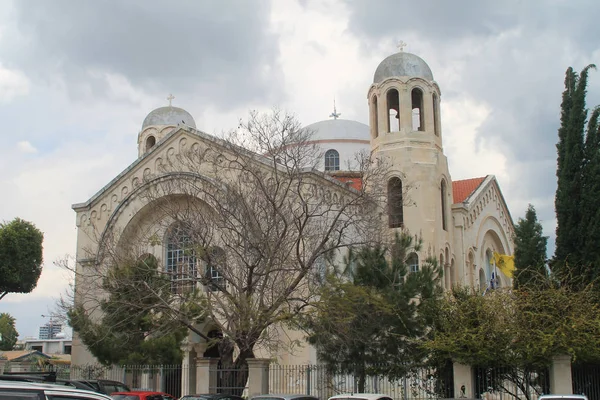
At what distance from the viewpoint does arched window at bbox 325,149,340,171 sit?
142 feet

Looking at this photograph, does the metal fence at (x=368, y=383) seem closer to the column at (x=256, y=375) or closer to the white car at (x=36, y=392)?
the column at (x=256, y=375)

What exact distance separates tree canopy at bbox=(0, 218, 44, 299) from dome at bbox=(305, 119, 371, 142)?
1729 cm

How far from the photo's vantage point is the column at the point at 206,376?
2377cm

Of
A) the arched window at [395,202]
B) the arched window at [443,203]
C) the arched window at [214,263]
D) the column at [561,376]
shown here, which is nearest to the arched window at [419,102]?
the arched window at [443,203]

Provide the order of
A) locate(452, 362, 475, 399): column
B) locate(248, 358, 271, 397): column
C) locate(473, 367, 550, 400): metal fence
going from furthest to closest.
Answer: locate(248, 358, 271, 397): column
locate(452, 362, 475, 399): column
locate(473, 367, 550, 400): metal fence

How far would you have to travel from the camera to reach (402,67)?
33.2m

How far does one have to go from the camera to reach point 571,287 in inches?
838

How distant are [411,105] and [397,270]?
41.0 feet

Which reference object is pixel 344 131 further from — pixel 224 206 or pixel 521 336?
pixel 521 336

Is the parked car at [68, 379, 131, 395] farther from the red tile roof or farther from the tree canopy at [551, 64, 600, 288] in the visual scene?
the red tile roof

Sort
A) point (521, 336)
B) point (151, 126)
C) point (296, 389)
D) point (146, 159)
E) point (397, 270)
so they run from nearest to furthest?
1. point (521, 336)
2. point (397, 270)
3. point (296, 389)
4. point (146, 159)
5. point (151, 126)

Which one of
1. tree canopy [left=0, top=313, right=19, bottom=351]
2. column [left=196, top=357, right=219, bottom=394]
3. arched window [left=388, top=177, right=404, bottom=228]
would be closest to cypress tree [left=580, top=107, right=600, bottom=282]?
arched window [left=388, top=177, right=404, bottom=228]

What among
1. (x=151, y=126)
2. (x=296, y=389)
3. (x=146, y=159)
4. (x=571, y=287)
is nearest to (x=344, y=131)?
(x=151, y=126)

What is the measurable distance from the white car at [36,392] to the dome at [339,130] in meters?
37.5
